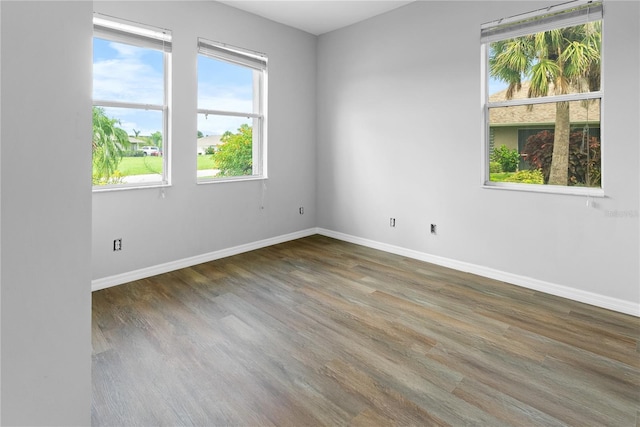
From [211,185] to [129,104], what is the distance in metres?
1.15

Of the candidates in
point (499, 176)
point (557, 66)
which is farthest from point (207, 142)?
point (557, 66)

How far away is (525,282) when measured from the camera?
131 inches

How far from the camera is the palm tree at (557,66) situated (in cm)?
293

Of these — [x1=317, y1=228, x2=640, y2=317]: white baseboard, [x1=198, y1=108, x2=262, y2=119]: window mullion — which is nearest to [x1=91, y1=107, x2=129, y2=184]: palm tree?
[x1=198, y1=108, x2=262, y2=119]: window mullion

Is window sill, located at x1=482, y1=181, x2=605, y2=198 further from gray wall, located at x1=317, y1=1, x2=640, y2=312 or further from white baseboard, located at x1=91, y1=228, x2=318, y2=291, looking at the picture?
white baseboard, located at x1=91, y1=228, x2=318, y2=291

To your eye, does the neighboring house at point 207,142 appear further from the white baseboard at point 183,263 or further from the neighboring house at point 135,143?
the white baseboard at point 183,263

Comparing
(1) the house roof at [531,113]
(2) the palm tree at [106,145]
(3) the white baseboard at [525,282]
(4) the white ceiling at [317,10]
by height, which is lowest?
(3) the white baseboard at [525,282]

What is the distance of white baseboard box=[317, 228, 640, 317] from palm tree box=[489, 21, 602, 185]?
3.06 feet

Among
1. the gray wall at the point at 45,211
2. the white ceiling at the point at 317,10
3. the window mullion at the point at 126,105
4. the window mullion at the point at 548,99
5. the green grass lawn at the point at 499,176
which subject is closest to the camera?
the gray wall at the point at 45,211

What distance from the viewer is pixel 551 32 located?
3107 mm

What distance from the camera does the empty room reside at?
2.82ft

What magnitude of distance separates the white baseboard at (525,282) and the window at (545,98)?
86 centimetres

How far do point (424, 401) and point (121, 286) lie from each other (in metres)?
2.81

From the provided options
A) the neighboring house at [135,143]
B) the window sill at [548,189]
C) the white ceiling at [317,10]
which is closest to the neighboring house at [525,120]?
the window sill at [548,189]
